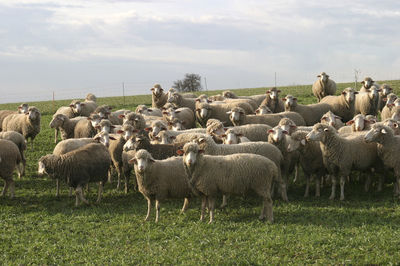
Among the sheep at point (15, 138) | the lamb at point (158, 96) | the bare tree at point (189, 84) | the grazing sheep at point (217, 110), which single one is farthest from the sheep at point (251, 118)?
the bare tree at point (189, 84)

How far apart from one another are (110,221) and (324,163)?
5256 millimetres

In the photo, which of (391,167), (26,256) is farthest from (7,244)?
(391,167)

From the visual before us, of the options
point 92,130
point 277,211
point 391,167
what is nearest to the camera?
point 277,211

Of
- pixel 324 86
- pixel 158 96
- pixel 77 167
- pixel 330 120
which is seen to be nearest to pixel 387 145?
pixel 330 120

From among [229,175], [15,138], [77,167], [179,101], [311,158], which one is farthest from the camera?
[179,101]

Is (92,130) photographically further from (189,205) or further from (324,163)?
(324,163)

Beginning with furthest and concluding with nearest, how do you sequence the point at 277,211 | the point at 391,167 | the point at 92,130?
1. the point at 92,130
2. the point at 391,167
3. the point at 277,211

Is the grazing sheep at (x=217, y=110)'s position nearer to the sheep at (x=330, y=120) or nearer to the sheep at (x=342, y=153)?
the sheep at (x=330, y=120)

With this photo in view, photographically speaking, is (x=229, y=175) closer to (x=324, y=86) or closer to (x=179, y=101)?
(x=179, y=101)

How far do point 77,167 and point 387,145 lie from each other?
7.36 meters

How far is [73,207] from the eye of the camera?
11.7 metres

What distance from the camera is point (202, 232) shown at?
9.16m

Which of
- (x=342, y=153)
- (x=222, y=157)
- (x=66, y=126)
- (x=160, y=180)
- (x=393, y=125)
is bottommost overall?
(x=160, y=180)

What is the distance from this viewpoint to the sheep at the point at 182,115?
57.6ft
